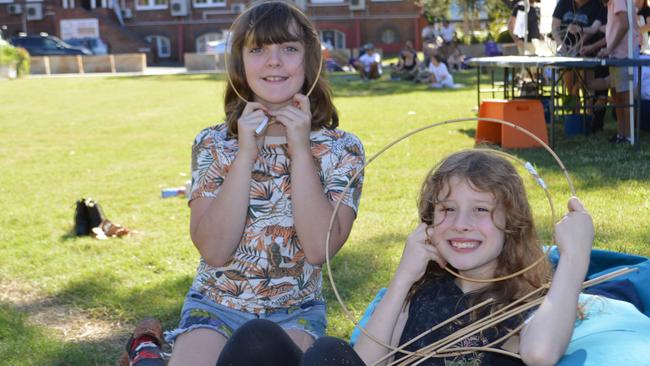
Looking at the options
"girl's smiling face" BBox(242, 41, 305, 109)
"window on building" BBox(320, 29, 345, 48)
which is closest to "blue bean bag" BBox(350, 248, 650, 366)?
"girl's smiling face" BBox(242, 41, 305, 109)

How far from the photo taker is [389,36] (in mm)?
39844

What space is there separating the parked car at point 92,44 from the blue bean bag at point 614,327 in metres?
37.3

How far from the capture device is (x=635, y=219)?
4918 mm

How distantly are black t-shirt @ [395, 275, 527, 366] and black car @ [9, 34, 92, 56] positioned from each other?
33703mm

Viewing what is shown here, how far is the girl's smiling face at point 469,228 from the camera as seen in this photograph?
2420mm

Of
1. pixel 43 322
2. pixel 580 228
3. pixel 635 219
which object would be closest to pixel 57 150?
pixel 43 322

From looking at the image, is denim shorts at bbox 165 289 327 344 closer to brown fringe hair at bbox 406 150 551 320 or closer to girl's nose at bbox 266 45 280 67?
brown fringe hair at bbox 406 150 551 320

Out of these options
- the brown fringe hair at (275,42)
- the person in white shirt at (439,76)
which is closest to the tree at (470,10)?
the person in white shirt at (439,76)

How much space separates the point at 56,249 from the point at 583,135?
560 centimetres

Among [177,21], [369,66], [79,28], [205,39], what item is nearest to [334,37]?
[205,39]

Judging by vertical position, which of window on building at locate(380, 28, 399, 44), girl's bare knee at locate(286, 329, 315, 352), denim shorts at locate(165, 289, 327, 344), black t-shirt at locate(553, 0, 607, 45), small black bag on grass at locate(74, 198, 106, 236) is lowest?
small black bag on grass at locate(74, 198, 106, 236)

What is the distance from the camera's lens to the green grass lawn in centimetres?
413

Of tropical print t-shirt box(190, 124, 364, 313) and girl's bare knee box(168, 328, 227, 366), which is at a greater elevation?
tropical print t-shirt box(190, 124, 364, 313)

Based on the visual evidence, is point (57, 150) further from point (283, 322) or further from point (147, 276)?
point (283, 322)
